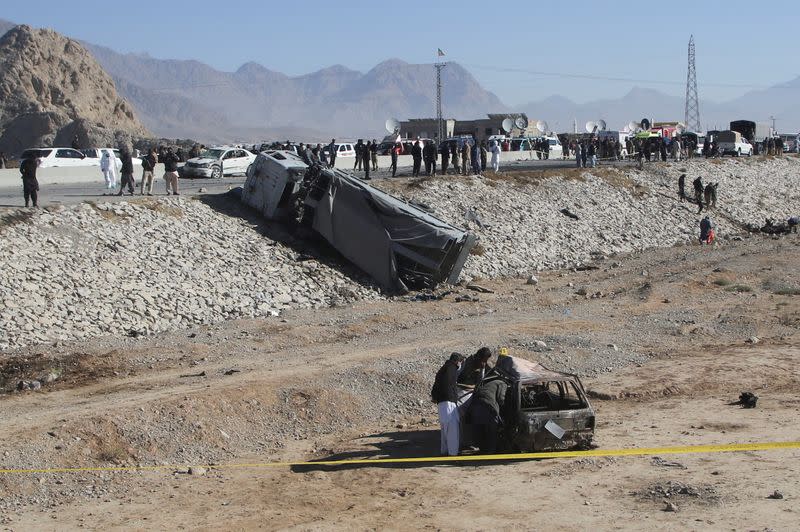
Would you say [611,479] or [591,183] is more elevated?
[591,183]

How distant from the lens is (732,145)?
207 feet

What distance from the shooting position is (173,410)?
46.9 feet

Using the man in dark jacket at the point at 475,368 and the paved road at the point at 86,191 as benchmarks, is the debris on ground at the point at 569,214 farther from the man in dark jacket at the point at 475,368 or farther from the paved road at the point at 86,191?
the man in dark jacket at the point at 475,368

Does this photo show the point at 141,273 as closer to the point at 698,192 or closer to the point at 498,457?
the point at 498,457

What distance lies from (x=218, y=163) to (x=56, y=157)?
8.13 meters

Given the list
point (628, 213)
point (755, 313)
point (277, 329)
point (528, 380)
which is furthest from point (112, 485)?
point (628, 213)

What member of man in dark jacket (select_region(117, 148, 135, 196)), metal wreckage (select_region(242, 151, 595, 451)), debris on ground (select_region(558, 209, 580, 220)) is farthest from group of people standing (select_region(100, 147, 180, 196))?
debris on ground (select_region(558, 209, 580, 220))

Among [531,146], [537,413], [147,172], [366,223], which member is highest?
[531,146]

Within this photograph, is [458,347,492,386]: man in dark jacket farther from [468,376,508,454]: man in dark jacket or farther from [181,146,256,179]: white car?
[181,146,256,179]: white car

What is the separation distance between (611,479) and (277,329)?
10618 mm

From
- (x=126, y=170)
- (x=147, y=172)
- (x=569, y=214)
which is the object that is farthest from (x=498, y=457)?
(x=569, y=214)

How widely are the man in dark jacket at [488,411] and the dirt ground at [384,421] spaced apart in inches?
13.8

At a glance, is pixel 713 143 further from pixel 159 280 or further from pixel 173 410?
pixel 173 410

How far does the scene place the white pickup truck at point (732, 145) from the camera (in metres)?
62.8
